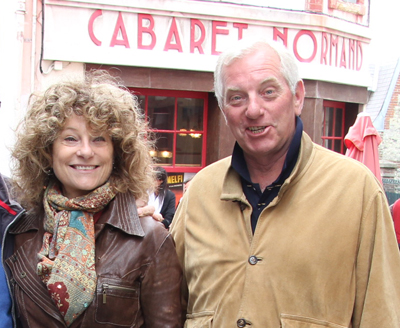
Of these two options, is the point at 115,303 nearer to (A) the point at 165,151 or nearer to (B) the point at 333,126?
(A) the point at 165,151

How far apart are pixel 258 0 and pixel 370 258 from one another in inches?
261

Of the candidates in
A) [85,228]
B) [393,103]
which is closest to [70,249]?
[85,228]

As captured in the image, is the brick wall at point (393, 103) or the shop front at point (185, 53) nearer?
the shop front at point (185, 53)

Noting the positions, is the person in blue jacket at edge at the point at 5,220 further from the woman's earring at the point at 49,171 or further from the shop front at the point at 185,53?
the shop front at the point at 185,53

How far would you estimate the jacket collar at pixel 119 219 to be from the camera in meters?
2.10

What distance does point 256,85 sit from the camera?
1.96 m

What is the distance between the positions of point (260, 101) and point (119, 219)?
31.3 inches

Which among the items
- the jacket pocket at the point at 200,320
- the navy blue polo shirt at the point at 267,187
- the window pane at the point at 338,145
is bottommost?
the jacket pocket at the point at 200,320

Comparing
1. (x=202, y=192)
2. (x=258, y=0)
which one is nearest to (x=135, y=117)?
(x=202, y=192)

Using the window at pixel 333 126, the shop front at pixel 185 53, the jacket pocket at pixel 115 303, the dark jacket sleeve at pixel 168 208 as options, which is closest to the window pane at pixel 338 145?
the window at pixel 333 126

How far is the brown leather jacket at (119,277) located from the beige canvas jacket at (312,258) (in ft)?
0.59

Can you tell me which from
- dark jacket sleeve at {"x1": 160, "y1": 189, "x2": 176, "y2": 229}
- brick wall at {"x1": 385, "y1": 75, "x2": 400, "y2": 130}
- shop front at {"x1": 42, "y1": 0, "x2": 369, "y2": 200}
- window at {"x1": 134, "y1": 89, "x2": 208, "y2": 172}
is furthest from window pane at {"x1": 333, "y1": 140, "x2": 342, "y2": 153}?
dark jacket sleeve at {"x1": 160, "y1": 189, "x2": 176, "y2": 229}

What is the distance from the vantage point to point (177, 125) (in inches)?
302

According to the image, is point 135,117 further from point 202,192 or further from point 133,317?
point 133,317
